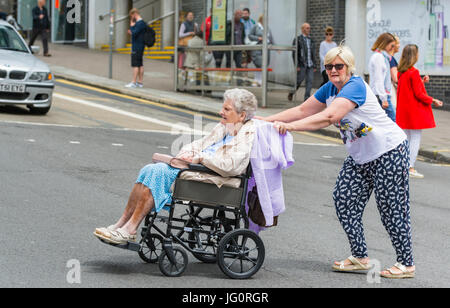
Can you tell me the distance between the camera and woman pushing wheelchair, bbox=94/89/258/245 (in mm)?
5664

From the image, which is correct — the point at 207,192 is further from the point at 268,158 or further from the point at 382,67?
the point at 382,67

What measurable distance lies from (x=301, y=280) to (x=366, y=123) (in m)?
1.20

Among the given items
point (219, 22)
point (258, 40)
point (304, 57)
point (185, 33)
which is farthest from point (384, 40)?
point (185, 33)

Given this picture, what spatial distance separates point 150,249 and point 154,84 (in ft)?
53.8

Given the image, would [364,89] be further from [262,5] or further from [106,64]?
[106,64]

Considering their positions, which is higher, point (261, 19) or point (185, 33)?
point (261, 19)

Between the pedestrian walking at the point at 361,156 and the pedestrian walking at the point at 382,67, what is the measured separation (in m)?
4.90

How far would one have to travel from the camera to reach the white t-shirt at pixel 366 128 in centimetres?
589

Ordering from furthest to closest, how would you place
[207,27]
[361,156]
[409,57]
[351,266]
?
[207,27]
[409,57]
[351,266]
[361,156]

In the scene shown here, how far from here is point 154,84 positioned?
2216 centimetres

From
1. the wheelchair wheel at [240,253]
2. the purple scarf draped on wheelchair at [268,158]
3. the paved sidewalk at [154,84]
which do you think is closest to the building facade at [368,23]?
the paved sidewalk at [154,84]

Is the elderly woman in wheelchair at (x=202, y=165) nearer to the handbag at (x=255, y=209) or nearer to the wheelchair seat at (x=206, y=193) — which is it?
the wheelchair seat at (x=206, y=193)

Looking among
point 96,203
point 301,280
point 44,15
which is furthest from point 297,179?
point 44,15

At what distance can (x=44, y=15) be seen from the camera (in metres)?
27.1
